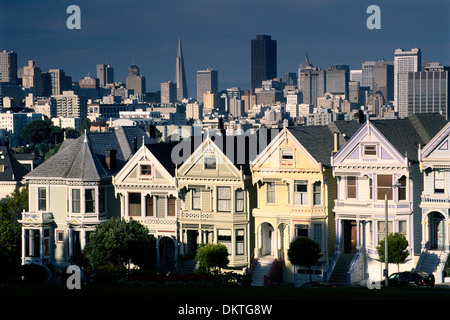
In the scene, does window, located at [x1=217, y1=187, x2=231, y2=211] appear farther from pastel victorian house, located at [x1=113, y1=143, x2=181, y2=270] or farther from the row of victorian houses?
pastel victorian house, located at [x1=113, y1=143, x2=181, y2=270]

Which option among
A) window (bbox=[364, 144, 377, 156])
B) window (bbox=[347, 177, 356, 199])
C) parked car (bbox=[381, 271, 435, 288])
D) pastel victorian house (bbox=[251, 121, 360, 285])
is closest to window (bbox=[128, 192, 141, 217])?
pastel victorian house (bbox=[251, 121, 360, 285])

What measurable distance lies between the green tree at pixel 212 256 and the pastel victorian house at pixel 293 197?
7.09ft

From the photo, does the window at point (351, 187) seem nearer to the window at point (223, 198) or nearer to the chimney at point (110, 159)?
the window at point (223, 198)

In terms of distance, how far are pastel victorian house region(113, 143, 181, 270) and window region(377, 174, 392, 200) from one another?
11763mm

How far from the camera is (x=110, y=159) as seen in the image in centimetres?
6025

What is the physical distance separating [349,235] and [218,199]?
24.8 ft

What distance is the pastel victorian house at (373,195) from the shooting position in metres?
51.3

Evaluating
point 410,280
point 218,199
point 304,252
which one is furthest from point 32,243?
point 410,280

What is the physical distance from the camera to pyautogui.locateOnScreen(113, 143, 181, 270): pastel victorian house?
5694 cm

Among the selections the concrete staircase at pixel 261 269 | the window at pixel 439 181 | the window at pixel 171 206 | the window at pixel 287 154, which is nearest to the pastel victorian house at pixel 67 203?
the window at pixel 171 206
